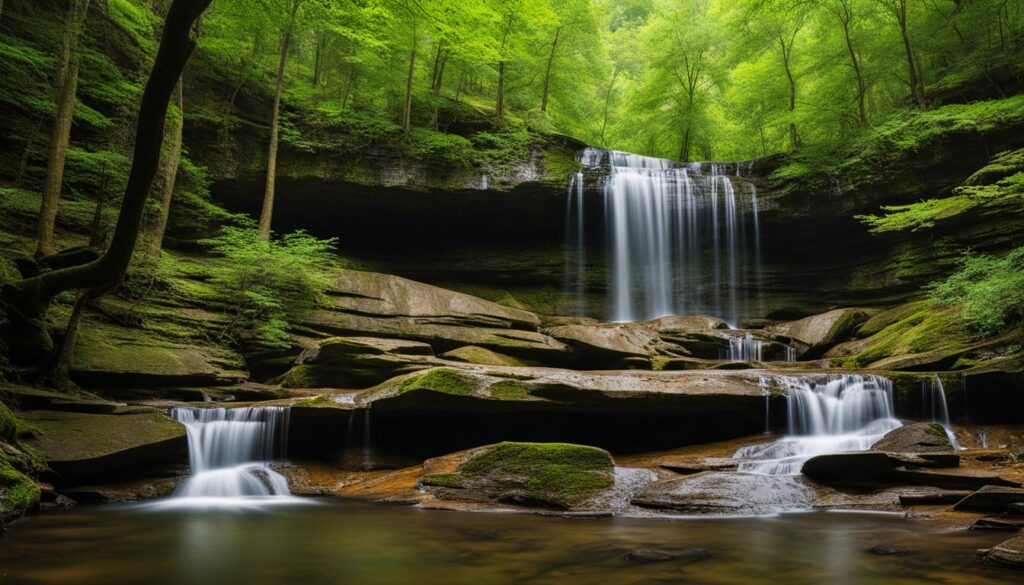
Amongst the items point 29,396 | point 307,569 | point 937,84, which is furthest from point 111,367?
point 937,84

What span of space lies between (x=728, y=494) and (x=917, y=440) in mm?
3924

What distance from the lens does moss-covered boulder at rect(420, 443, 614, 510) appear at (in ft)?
24.2

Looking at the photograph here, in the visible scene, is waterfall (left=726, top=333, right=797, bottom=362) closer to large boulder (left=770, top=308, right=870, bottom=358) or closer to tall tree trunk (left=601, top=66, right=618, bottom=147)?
large boulder (left=770, top=308, right=870, bottom=358)

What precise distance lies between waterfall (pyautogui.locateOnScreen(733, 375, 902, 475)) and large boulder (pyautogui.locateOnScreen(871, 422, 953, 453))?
765 mm

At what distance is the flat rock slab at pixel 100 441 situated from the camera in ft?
24.1

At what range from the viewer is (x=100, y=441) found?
7.57 metres

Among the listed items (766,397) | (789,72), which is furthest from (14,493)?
(789,72)

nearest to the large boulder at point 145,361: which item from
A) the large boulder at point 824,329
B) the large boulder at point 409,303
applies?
the large boulder at point 409,303

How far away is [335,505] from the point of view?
7863 mm

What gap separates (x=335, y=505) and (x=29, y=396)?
466 centimetres

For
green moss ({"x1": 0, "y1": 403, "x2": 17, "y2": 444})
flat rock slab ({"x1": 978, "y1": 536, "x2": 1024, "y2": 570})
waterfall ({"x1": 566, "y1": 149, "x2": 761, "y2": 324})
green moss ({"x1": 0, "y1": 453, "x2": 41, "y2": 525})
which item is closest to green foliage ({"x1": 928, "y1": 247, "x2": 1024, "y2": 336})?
flat rock slab ({"x1": 978, "y1": 536, "x2": 1024, "y2": 570})

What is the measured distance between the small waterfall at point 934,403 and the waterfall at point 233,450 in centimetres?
1117

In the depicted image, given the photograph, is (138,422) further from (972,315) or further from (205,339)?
(972,315)

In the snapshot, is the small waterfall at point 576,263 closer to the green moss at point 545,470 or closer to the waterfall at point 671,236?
the waterfall at point 671,236
